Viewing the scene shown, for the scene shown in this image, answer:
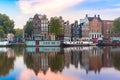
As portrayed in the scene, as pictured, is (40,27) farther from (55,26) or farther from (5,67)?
(5,67)

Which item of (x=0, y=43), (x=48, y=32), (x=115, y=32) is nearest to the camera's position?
(x=0, y=43)

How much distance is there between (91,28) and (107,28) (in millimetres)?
6469

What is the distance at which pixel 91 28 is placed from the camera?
81938 mm

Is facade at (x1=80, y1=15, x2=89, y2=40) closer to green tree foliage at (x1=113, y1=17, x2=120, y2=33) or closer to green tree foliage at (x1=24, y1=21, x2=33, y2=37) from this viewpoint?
green tree foliage at (x1=113, y1=17, x2=120, y2=33)

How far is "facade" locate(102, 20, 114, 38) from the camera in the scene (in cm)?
8439

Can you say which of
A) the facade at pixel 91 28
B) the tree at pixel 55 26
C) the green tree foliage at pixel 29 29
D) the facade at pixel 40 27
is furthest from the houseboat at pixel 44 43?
the facade at pixel 91 28

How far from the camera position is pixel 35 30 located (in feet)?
248

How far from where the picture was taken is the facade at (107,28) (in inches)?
3322

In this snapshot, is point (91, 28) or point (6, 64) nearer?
point (6, 64)

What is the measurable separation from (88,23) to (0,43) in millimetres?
28911

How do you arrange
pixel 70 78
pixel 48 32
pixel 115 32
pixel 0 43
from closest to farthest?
pixel 70 78 → pixel 0 43 → pixel 48 32 → pixel 115 32

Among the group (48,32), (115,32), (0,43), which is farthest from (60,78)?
(115,32)

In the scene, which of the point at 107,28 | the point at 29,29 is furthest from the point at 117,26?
the point at 29,29

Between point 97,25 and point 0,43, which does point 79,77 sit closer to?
point 0,43
